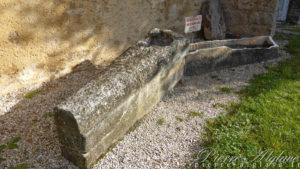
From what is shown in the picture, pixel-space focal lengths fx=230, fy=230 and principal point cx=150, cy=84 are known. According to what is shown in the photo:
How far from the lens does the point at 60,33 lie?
13.0ft

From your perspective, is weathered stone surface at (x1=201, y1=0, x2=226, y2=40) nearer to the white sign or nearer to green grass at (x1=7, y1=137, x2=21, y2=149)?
the white sign

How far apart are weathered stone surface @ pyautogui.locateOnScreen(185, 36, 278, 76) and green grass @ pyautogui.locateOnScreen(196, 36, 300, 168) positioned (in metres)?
0.75

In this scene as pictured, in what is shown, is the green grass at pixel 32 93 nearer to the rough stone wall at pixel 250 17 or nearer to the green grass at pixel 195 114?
the green grass at pixel 195 114

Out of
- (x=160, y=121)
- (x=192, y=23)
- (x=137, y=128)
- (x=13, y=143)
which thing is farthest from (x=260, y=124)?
(x=13, y=143)

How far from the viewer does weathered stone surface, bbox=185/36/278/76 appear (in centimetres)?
442

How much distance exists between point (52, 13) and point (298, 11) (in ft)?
28.2

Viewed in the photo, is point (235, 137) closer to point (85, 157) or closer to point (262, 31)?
point (85, 157)

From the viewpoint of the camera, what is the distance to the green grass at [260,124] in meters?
2.61

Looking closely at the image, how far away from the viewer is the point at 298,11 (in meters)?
8.46

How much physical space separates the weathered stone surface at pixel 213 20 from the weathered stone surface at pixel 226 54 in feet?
3.98

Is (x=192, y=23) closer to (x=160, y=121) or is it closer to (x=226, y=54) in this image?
(x=226, y=54)

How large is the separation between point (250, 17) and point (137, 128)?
5.11 m

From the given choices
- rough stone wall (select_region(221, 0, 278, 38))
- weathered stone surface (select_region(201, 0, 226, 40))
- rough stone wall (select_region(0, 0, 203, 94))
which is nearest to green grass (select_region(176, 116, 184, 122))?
rough stone wall (select_region(0, 0, 203, 94))

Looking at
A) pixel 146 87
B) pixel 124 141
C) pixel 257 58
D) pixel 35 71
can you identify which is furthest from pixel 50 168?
pixel 257 58
